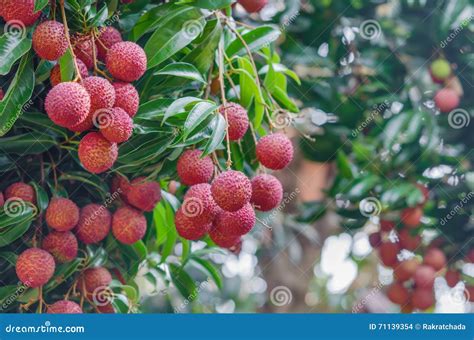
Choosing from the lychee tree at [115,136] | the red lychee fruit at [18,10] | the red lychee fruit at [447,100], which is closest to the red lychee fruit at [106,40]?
the lychee tree at [115,136]

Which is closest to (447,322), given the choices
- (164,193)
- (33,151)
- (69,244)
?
(164,193)

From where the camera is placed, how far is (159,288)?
5.54ft

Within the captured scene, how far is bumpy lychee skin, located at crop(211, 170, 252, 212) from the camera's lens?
107 cm

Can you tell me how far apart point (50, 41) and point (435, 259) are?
137 cm

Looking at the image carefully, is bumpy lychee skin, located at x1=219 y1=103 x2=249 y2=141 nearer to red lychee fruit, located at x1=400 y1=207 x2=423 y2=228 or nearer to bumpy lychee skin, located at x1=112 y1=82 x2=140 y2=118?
bumpy lychee skin, located at x1=112 y1=82 x2=140 y2=118

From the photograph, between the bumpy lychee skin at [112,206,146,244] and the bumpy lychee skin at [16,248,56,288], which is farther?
the bumpy lychee skin at [112,206,146,244]

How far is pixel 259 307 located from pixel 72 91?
1926 millimetres

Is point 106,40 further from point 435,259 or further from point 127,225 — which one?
point 435,259

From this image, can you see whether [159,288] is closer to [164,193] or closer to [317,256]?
[164,193]

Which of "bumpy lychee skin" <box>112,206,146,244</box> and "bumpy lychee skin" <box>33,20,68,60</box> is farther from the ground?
"bumpy lychee skin" <box>33,20,68,60</box>

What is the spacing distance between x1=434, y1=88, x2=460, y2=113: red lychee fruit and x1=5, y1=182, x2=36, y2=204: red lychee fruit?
4.14 feet

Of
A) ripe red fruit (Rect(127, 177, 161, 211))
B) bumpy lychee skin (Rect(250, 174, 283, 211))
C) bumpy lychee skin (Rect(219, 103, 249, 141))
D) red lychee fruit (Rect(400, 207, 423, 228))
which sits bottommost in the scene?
red lychee fruit (Rect(400, 207, 423, 228))

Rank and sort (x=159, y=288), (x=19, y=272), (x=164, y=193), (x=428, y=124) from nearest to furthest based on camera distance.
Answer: (x=19, y=272)
(x=164, y=193)
(x=159, y=288)
(x=428, y=124)

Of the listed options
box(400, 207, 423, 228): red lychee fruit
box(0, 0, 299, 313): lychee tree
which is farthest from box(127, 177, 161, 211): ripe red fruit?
box(400, 207, 423, 228): red lychee fruit
